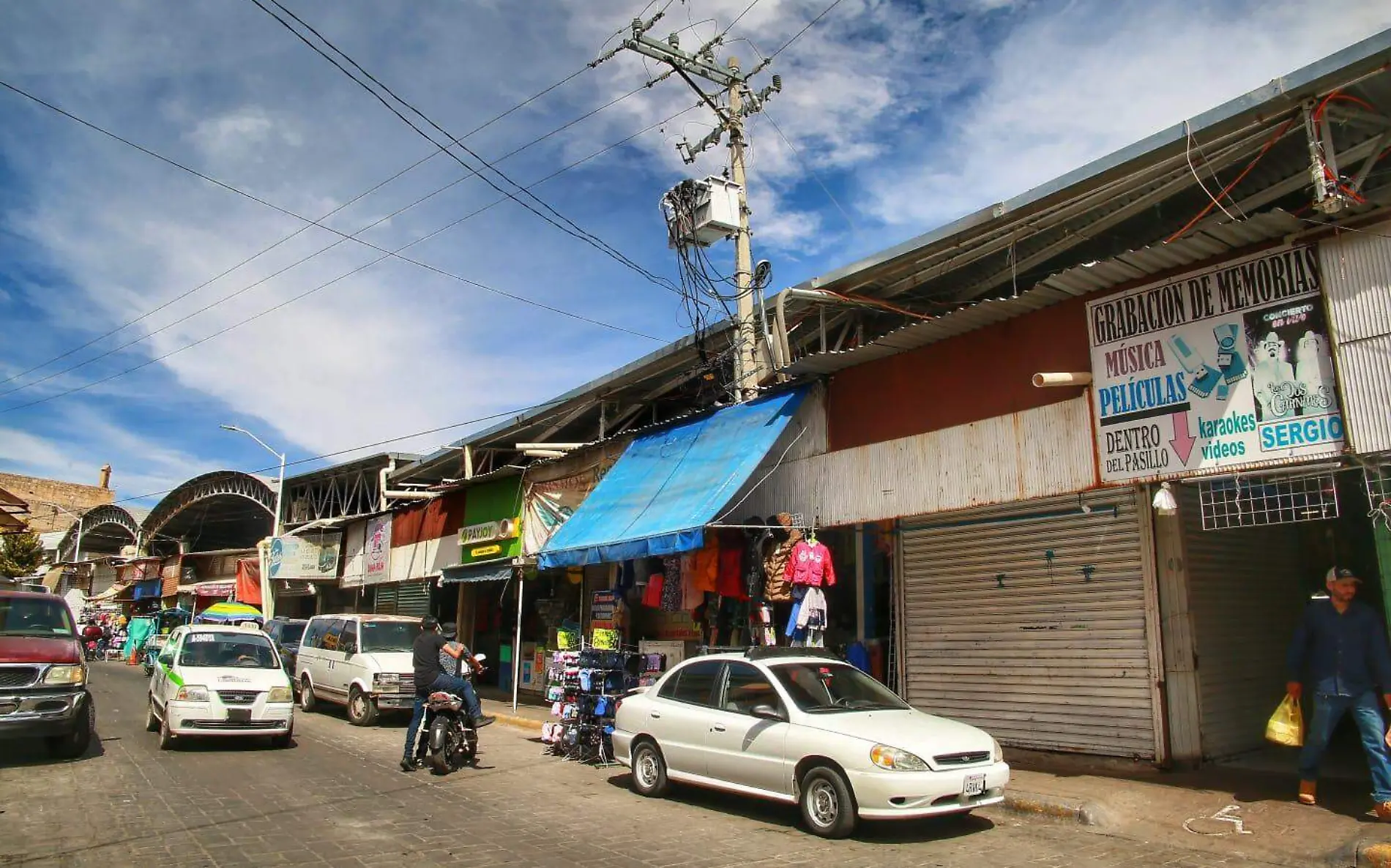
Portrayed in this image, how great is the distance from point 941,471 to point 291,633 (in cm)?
1771

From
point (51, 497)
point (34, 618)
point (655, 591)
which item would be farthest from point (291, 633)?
point (51, 497)

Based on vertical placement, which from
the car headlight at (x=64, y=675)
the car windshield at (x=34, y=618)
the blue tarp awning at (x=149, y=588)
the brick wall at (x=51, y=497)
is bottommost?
the car headlight at (x=64, y=675)

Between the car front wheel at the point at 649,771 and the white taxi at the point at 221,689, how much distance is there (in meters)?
5.50

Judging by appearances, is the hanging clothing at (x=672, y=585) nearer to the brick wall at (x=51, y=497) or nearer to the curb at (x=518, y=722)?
the curb at (x=518, y=722)

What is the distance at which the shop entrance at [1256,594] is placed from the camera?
959 cm

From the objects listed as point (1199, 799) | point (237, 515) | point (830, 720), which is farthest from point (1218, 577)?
point (237, 515)

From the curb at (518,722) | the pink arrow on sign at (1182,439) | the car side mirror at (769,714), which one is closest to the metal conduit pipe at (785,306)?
the pink arrow on sign at (1182,439)

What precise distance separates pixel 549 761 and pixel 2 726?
623 centimetres

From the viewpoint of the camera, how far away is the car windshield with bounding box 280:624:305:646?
2135cm

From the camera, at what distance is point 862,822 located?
25.8 ft

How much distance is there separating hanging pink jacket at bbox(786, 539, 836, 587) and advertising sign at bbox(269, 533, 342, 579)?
65.2ft

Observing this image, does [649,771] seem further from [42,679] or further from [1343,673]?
[42,679]

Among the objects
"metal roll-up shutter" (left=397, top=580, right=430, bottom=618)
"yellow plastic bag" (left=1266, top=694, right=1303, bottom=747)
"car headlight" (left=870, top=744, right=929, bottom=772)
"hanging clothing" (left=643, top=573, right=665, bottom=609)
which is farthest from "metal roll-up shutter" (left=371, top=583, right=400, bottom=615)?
"yellow plastic bag" (left=1266, top=694, right=1303, bottom=747)

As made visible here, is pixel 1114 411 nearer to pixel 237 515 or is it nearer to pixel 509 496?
pixel 509 496
